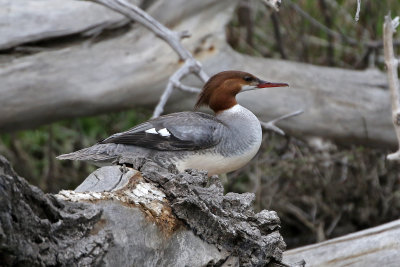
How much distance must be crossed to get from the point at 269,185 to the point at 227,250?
2873 millimetres

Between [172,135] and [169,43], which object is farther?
[169,43]

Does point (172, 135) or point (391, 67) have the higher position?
point (391, 67)

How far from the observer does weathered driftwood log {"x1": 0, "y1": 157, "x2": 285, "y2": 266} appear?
1740 mm

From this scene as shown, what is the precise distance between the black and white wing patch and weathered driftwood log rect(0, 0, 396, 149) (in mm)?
869

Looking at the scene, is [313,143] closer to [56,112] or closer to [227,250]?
[56,112]

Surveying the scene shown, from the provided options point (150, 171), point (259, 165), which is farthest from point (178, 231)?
point (259, 165)

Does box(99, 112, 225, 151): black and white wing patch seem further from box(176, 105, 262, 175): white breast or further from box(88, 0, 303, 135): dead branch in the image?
box(88, 0, 303, 135): dead branch

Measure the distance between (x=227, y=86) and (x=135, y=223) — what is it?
187 centimetres

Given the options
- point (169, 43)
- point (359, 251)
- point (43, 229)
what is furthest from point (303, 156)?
point (43, 229)

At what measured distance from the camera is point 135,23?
4461mm

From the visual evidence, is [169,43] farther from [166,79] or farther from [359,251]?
[359,251]

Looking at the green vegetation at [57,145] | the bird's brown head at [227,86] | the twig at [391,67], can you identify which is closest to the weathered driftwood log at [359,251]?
the twig at [391,67]

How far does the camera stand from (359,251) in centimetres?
317

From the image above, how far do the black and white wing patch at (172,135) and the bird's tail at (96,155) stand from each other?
8cm
